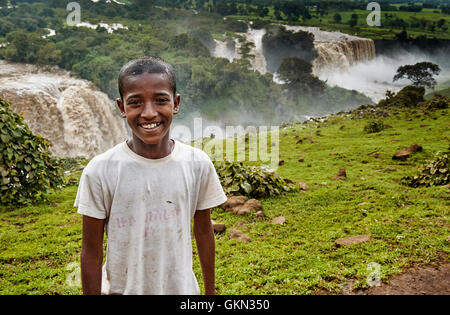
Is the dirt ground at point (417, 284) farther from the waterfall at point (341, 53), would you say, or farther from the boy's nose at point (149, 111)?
the waterfall at point (341, 53)

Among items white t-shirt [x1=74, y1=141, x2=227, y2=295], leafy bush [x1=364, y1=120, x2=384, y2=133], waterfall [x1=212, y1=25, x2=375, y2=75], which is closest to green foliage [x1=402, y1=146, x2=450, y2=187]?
white t-shirt [x1=74, y1=141, x2=227, y2=295]

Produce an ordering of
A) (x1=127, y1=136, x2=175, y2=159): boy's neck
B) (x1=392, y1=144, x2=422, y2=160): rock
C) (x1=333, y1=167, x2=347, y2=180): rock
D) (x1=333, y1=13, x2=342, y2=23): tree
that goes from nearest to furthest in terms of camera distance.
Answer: (x1=127, y1=136, x2=175, y2=159): boy's neck, (x1=333, y1=167, x2=347, y2=180): rock, (x1=392, y1=144, x2=422, y2=160): rock, (x1=333, y1=13, x2=342, y2=23): tree

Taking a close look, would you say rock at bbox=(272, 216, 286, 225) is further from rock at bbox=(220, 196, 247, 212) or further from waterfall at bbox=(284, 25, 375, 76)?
waterfall at bbox=(284, 25, 375, 76)

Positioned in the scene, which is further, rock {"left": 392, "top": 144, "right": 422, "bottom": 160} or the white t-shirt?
rock {"left": 392, "top": 144, "right": 422, "bottom": 160}

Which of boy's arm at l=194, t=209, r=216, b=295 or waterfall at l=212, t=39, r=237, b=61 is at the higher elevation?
waterfall at l=212, t=39, r=237, b=61

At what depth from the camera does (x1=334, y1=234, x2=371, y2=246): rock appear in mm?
4254

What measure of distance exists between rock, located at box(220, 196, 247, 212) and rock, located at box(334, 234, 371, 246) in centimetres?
202

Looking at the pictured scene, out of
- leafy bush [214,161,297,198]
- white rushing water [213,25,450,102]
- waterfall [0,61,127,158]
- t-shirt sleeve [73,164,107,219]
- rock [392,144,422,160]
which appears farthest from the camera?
white rushing water [213,25,450,102]

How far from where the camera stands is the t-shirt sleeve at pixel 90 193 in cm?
141

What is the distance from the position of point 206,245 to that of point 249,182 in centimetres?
490

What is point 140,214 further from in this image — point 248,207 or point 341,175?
point 341,175

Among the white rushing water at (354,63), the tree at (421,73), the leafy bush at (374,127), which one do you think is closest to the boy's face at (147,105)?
the leafy bush at (374,127)

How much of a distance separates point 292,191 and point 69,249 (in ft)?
13.9

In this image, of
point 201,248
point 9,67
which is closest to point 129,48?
point 9,67
